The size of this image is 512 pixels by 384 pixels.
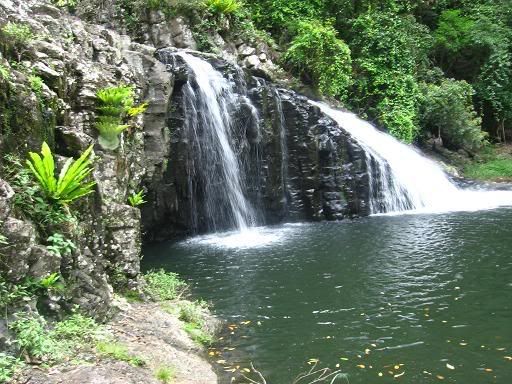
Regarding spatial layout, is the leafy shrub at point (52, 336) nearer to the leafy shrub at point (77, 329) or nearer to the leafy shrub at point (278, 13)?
the leafy shrub at point (77, 329)

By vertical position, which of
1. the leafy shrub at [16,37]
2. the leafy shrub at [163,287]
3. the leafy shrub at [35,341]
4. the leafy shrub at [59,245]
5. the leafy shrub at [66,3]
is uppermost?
the leafy shrub at [66,3]

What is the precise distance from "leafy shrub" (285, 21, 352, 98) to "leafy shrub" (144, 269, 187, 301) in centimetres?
1402

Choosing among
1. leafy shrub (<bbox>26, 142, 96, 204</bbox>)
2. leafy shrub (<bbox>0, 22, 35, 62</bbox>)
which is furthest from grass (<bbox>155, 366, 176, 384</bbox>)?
leafy shrub (<bbox>0, 22, 35, 62</bbox>)

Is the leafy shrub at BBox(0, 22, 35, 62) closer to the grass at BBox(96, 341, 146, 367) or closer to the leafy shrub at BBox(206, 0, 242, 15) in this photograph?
the grass at BBox(96, 341, 146, 367)

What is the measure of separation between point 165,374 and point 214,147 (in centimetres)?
1114

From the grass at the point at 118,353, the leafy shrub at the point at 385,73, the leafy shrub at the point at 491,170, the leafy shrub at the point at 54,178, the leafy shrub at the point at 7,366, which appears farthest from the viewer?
the leafy shrub at the point at 491,170

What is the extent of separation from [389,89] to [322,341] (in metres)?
18.9

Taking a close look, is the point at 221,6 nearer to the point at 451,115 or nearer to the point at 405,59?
the point at 405,59

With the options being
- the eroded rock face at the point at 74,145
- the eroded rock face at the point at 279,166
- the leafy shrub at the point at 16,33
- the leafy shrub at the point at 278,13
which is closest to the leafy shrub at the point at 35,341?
the eroded rock face at the point at 74,145

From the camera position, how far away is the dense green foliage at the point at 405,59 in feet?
74.6

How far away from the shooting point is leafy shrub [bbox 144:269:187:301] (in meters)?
9.04

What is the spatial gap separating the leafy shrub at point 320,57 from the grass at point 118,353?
57.9ft

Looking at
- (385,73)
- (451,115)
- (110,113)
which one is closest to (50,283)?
(110,113)

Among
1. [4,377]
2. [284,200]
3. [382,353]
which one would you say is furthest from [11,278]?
[284,200]
